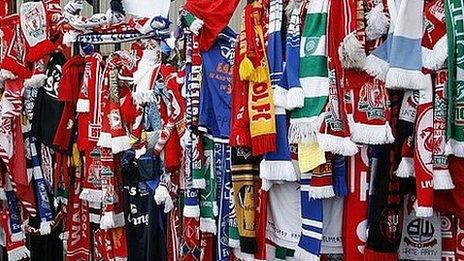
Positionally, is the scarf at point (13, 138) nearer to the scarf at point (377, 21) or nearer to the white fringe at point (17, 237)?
the white fringe at point (17, 237)

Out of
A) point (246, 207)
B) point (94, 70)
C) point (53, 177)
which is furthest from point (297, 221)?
point (53, 177)

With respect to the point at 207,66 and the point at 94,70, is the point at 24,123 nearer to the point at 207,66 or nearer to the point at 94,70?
the point at 94,70

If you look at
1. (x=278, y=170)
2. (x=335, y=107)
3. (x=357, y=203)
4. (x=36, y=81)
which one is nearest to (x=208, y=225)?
(x=278, y=170)

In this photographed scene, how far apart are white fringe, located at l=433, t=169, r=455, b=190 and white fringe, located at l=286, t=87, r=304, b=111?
1.81 ft

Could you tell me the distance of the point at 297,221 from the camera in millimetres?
2736

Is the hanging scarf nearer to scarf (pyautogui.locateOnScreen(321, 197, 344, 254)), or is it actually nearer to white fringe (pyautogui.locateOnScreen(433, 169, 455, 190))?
scarf (pyautogui.locateOnScreen(321, 197, 344, 254))

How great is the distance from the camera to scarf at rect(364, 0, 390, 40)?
2.42 meters

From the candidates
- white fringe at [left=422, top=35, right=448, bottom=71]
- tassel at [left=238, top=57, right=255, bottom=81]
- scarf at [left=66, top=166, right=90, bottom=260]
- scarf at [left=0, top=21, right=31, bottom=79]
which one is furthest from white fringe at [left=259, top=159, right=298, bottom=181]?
scarf at [left=0, top=21, right=31, bottom=79]

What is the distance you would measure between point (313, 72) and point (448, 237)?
75 centimetres

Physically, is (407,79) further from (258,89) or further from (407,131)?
(258,89)

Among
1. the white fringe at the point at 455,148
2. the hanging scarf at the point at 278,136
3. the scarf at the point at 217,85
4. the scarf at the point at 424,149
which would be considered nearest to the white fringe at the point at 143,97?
the scarf at the point at 217,85

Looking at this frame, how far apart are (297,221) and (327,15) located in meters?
0.82

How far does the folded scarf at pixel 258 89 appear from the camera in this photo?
8.71ft

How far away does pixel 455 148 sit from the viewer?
2.25 m
